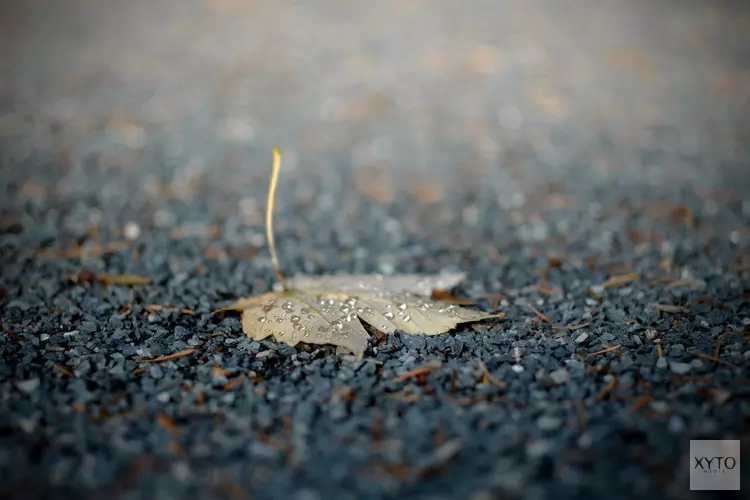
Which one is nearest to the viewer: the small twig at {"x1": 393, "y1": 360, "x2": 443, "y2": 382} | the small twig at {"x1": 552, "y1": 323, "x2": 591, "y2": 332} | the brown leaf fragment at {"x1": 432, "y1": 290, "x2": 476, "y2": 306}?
the small twig at {"x1": 393, "y1": 360, "x2": 443, "y2": 382}

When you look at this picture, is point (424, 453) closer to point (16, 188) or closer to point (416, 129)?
point (16, 188)

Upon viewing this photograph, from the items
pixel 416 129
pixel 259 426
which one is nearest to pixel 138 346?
pixel 259 426

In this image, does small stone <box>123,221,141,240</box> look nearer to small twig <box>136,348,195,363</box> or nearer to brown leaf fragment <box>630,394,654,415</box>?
small twig <box>136,348,195,363</box>

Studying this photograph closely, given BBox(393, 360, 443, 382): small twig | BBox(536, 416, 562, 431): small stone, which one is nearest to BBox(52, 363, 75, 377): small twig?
BBox(393, 360, 443, 382): small twig

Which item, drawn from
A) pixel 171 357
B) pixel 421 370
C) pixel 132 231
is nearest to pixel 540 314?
pixel 421 370

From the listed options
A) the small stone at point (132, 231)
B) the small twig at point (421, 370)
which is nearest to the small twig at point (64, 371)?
the small twig at point (421, 370)

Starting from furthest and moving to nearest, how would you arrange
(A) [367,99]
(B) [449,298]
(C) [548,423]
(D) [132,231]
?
1. (A) [367,99]
2. (D) [132,231]
3. (B) [449,298]
4. (C) [548,423]

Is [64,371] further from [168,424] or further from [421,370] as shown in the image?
[421,370]
